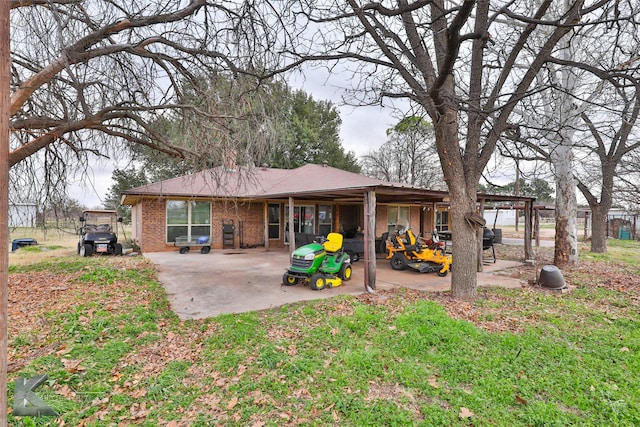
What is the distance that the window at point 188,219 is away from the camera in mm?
12313

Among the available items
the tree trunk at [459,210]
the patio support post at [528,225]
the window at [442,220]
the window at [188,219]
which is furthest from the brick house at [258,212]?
the tree trunk at [459,210]

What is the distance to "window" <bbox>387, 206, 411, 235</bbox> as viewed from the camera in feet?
50.7

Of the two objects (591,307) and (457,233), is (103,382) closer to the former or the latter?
(457,233)

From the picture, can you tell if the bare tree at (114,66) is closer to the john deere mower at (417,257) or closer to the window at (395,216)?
the john deere mower at (417,257)

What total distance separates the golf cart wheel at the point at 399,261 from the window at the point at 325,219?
17.6ft

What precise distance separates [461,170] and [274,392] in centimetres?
448

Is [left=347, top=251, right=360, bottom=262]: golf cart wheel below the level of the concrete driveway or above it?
above

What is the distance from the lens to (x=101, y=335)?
4.04 meters

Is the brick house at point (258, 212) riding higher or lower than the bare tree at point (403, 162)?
lower

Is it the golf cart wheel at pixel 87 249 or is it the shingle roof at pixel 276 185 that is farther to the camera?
the golf cart wheel at pixel 87 249

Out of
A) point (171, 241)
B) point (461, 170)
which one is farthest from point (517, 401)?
point (171, 241)

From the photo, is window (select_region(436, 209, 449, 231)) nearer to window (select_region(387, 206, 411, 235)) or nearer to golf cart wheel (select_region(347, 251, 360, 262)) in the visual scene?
window (select_region(387, 206, 411, 235))

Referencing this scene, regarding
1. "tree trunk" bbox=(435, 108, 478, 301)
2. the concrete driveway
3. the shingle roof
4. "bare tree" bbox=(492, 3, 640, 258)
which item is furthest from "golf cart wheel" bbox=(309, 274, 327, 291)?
"bare tree" bbox=(492, 3, 640, 258)

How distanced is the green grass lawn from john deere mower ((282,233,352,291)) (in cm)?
115
